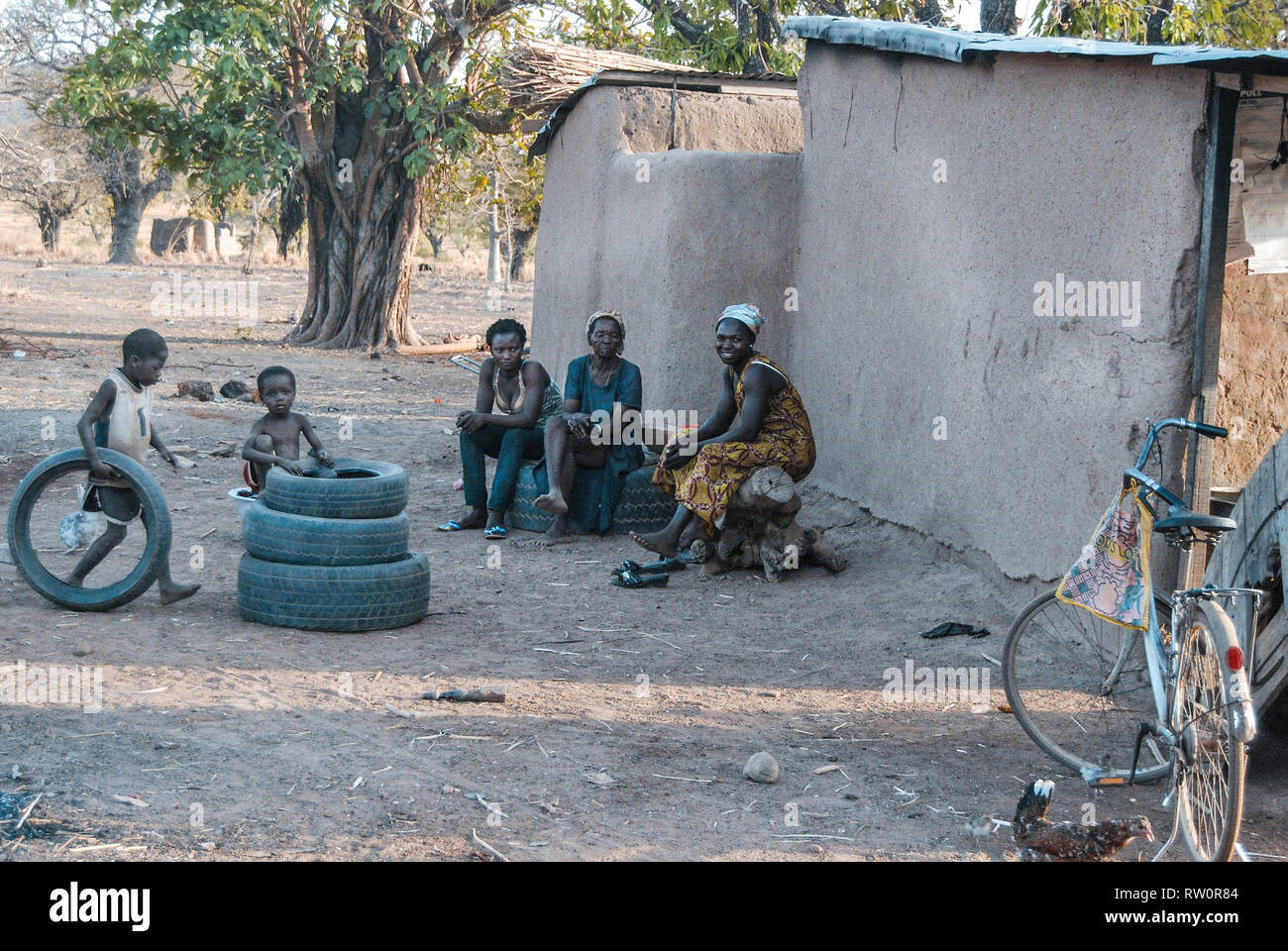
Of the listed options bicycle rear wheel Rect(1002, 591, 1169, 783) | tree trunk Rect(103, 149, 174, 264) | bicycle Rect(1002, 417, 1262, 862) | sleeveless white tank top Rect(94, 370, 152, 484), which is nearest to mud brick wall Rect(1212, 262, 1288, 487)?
bicycle Rect(1002, 417, 1262, 862)

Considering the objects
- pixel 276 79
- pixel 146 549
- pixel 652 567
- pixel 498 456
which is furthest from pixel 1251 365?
pixel 276 79

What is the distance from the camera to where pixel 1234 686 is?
11.0 ft

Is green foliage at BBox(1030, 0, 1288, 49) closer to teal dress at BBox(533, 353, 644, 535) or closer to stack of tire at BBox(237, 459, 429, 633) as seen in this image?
teal dress at BBox(533, 353, 644, 535)

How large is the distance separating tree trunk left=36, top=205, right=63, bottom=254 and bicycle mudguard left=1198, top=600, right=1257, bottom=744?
130 ft

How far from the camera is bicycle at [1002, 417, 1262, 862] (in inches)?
136

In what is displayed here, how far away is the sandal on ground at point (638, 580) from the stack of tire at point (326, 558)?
134 cm

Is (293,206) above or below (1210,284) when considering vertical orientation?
above

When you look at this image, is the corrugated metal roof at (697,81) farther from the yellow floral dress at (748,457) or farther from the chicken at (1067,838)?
the chicken at (1067,838)

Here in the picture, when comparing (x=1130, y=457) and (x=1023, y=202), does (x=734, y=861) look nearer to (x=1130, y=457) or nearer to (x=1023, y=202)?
(x=1130, y=457)

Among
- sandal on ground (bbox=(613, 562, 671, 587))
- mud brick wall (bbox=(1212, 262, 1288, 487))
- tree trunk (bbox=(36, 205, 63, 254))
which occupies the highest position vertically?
tree trunk (bbox=(36, 205, 63, 254))

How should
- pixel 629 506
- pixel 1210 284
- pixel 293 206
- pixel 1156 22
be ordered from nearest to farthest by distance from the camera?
pixel 1210 284 → pixel 629 506 → pixel 1156 22 → pixel 293 206

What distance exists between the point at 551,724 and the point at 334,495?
167 cm

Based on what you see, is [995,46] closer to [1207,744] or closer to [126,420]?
[1207,744]

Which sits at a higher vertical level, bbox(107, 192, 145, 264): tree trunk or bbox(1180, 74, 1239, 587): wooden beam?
bbox(107, 192, 145, 264): tree trunk
